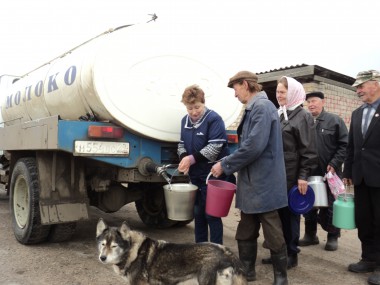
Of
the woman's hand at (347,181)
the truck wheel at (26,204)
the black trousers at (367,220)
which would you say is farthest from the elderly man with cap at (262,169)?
the truck wheel at (26,204)

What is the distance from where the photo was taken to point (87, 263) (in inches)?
156

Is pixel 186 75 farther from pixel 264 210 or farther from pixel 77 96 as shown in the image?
pixel 264 210

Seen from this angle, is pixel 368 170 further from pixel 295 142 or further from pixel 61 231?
pixel 61 231

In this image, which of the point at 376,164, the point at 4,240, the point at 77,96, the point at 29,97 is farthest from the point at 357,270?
the point at 29,97

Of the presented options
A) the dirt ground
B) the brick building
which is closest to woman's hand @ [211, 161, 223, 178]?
the dirt ground

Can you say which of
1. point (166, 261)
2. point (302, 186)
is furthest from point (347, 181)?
point (166, 261)

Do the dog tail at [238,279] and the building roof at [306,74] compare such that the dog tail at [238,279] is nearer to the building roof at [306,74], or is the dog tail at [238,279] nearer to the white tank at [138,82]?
the white tank at [138,82]

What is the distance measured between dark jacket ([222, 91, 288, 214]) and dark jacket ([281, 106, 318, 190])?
1.27ft

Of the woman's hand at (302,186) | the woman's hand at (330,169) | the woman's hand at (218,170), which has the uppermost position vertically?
the woman's hand at (218,170)

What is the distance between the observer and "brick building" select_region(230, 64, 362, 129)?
848cm

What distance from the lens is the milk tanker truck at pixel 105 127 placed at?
3.63m

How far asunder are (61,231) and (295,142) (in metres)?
2.84

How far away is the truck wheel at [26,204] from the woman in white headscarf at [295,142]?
268cm

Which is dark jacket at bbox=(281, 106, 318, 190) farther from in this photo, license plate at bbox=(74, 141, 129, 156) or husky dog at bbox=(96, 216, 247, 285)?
license plate at bbox=(74, 141, 129, 156)
